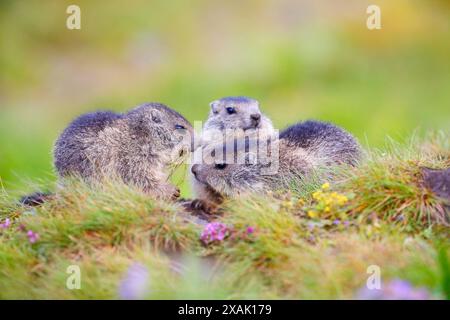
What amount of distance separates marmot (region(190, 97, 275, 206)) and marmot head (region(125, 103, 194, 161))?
325 mm

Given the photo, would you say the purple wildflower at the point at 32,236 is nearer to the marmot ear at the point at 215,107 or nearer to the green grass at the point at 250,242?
the green grass at the point at 250,242

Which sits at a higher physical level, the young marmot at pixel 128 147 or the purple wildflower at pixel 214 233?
the young marmot at pixel 128 147

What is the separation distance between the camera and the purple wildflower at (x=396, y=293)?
7340 millimetres

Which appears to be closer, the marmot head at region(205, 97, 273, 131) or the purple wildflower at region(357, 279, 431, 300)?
the purple wildflower at region(357, 279, 431, 300)

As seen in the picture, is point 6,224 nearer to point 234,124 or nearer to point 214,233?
point 214,233

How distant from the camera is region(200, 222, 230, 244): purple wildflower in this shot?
8656 millimetres

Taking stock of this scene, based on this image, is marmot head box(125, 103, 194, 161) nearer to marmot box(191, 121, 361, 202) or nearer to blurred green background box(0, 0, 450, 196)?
marmot box(191, 121, 361, 202)

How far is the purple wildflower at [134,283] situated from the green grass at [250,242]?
0.06m

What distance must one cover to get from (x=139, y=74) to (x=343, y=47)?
556 centimetres

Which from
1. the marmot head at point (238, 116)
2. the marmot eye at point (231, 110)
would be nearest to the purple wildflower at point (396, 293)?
the marmot head at point (238, 116)

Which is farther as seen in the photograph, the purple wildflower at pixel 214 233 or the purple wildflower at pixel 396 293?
the purple wildflower at pixel 214 233

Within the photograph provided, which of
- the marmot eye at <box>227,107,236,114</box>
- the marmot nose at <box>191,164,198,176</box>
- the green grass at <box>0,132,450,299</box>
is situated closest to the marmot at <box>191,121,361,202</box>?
the marmot nose at <box>191,164,198,176</box>

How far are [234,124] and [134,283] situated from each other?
346 cm
